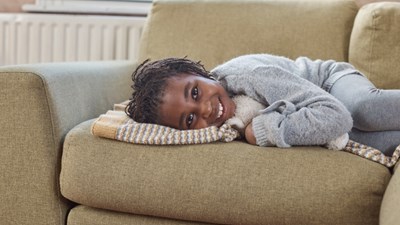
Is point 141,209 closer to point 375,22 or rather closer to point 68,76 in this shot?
point 68,76

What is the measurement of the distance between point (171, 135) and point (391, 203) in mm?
566

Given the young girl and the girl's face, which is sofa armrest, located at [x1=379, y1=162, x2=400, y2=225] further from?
the girl's face

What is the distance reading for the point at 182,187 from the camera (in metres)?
1.43

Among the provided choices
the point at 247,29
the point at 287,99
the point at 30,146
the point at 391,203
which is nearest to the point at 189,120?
the point at 287,99

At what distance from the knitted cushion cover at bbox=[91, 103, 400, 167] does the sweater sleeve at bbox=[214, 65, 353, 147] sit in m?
0.08

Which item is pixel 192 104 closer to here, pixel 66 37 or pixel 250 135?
pixel 250 135

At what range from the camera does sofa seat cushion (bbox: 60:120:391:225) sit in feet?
4.51

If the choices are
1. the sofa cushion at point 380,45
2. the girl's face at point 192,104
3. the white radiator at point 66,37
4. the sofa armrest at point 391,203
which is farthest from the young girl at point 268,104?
the white radiator at point 66,37

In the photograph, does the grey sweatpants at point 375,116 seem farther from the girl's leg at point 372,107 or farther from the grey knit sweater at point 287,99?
the grey knit sweater at point 287,99

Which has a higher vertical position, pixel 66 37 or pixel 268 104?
pixel 268 104

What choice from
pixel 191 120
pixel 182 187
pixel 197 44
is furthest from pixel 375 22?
pixel 182 187

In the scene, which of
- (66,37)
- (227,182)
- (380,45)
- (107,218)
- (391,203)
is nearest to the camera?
(391,203)

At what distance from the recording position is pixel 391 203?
128 cm

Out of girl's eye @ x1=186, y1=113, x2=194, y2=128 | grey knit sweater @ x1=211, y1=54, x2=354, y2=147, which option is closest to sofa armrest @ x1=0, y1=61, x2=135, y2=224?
girl's eye @ x1=186, y1=113, x2=194, y2=128
